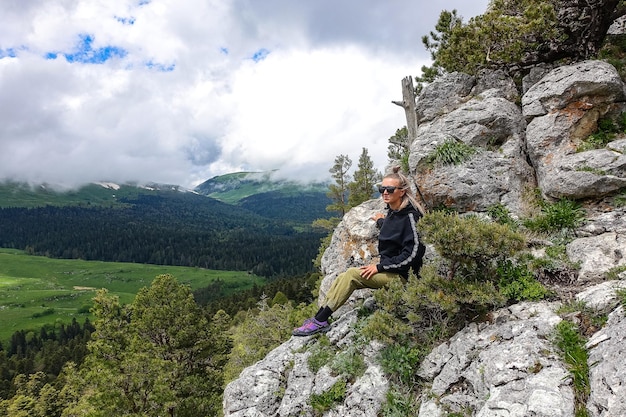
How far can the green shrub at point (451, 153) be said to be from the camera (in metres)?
13.4

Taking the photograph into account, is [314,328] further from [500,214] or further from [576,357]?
[500,214]

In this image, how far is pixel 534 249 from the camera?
9.84 meters

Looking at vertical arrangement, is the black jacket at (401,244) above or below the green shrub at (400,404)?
above

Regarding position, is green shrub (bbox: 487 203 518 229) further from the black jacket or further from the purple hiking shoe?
the purple hiking shoe

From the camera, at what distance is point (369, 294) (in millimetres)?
11375

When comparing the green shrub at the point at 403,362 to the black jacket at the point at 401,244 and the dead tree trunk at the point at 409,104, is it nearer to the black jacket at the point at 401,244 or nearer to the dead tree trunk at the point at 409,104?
the black jacket at the point at 401,244

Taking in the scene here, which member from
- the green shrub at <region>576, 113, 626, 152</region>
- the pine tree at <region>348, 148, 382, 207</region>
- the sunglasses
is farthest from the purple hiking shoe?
the pine tree at <region>348, 148, 382, 207</region>

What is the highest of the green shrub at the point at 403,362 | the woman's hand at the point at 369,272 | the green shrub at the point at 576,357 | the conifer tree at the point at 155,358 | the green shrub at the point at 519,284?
the woman's hand at the point at 369,272

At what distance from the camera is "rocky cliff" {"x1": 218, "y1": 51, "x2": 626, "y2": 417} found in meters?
6.10

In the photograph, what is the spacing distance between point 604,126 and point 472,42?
6.86m

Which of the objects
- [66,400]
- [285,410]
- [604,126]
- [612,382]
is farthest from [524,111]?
[66,400]

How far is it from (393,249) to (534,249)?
13.4 feet

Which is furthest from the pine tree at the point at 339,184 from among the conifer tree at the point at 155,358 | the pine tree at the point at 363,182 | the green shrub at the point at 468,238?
the green shrub at the point at 468,238

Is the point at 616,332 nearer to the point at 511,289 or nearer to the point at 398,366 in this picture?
the point at 511,289
